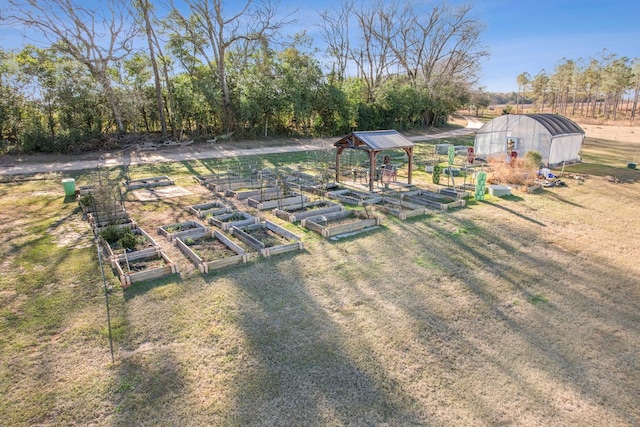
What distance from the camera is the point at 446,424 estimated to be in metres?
3.38

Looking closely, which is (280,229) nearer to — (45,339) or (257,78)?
(45,339)

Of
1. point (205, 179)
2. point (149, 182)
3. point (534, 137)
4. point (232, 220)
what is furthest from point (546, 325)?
point (534, 137)

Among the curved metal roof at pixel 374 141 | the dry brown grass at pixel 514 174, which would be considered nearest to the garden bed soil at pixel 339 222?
the curved metal roof at pixel 374 141

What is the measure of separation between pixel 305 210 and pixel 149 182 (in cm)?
654

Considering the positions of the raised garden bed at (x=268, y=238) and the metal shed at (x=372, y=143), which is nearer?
the raised garden bed at (x=268, y=238)

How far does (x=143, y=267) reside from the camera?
21.2 ft

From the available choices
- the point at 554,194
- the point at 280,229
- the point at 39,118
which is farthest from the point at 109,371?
the point at 39,118

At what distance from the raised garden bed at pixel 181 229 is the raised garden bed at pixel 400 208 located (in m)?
4.53

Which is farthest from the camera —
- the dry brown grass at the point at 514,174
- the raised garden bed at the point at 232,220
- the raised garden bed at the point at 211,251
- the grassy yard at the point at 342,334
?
the dry brown grass at the point at 514,174

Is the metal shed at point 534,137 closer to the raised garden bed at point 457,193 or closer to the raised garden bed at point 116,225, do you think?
the raised garden bed at point 457,193

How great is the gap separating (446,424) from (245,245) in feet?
16.5

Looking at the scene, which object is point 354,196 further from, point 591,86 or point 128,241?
point 591,86

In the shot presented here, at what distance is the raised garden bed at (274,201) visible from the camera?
10.0 metres

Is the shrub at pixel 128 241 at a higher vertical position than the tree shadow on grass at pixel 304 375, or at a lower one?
higher
